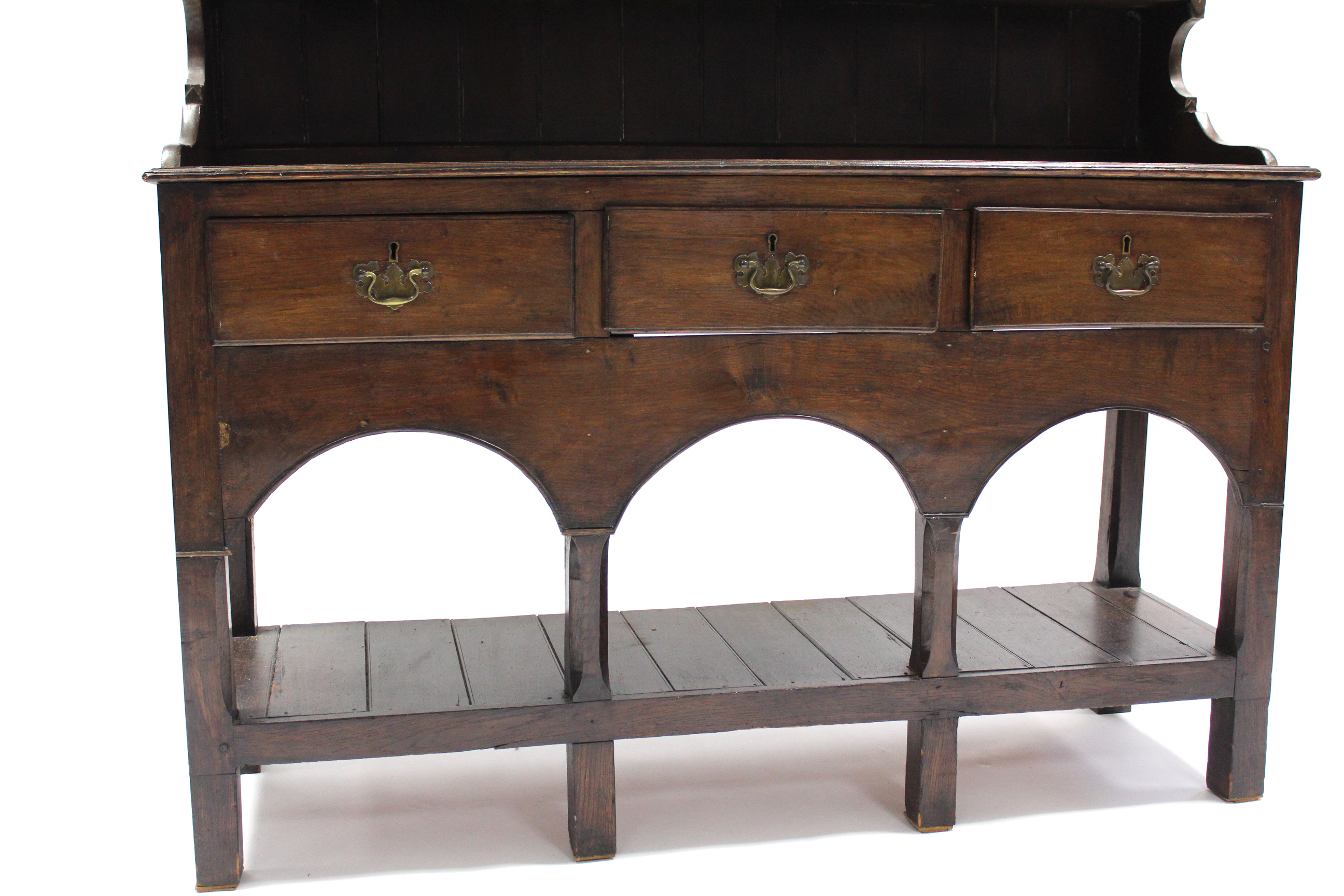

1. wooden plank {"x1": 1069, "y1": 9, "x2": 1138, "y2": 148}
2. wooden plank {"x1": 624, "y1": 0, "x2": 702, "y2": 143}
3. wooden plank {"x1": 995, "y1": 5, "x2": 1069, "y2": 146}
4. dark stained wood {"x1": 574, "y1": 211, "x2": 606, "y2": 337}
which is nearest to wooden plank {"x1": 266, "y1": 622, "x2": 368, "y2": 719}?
dark stained wood {"x1": 574, "y1": 211, "x2": 606, "y2": 337}

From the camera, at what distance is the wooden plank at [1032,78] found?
3.07 m

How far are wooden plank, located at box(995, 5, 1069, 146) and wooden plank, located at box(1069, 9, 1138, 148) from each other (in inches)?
0.8

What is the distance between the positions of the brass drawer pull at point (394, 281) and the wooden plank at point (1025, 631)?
1315mm

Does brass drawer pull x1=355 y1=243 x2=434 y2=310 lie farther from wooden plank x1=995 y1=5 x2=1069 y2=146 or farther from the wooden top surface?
wooden plank x1=995 y1=5 x2=1069 y2=146

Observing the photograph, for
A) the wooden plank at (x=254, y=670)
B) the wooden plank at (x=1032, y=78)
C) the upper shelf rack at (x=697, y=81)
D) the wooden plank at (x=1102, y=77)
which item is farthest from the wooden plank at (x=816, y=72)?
the wooden plank at (x=254, y=670)

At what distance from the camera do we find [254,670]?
2721 millimetres

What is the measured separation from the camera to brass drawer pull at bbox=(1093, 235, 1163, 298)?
Answer: 8.14 ft

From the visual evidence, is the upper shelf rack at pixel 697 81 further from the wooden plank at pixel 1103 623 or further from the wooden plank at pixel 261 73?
the wooden plank at pixel 1103 623

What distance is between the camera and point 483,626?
2969 mm

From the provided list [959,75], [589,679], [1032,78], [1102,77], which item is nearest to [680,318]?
[589,679]

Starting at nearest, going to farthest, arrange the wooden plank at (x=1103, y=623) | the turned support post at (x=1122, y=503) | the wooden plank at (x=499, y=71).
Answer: the wooden plank at (x=1103, y=623) → the wooden plank at (x=499, y=71) → the turned support post at (x=1122, y=503)

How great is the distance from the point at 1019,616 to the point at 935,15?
4.16 ft

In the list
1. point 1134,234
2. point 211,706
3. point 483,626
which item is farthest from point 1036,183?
point 211,706

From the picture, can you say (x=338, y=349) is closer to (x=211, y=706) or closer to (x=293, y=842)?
(x=211, y=706)
